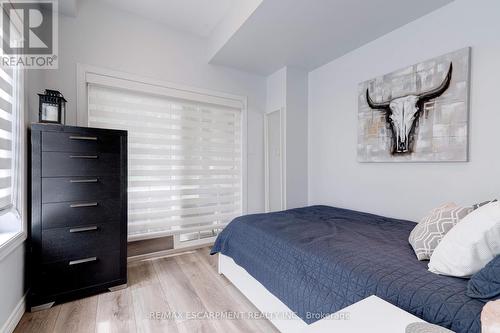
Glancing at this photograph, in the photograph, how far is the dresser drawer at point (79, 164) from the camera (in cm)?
170

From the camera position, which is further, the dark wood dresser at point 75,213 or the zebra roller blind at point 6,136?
the dark wood dresser at point 75,213

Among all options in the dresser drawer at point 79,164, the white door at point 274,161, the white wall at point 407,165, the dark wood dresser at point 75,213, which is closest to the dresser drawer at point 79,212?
the dark wood dresser at point 75,213

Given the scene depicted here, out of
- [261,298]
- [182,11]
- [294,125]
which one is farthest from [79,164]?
[294,125]

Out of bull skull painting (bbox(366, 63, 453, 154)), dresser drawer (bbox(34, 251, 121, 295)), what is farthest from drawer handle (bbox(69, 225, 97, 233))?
bull skull painting (bbox(366, 63, 453, 154))

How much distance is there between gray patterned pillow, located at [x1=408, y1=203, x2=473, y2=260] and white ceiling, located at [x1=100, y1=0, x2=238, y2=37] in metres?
2.48

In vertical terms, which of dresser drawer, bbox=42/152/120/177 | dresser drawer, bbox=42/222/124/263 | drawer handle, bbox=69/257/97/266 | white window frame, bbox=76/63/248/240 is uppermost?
white window frame, bbox=76/63/248/240

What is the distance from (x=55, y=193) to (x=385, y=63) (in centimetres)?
311

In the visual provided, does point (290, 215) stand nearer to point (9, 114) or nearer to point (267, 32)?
point (267, 32)

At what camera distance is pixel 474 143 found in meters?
1.67

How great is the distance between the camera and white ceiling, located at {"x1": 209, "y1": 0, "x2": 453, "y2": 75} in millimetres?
1869

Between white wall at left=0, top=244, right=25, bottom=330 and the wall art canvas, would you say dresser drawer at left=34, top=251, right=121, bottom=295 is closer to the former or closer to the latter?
white wall at left=0, top=244, right=25, bottom=330

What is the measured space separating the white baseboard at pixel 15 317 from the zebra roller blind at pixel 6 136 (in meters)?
0.71

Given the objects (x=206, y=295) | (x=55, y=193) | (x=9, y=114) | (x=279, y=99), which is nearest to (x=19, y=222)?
(x=55, y=193)

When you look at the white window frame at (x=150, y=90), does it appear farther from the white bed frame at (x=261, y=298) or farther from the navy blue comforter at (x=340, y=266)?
the navy blue comforter at (x=340, y=266)
